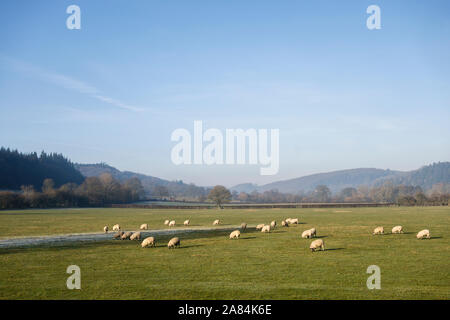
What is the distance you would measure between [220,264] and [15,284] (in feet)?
37.1

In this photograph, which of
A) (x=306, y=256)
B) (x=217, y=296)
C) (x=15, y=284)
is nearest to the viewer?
(x=217, y=296)

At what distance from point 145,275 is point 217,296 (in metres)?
5.69

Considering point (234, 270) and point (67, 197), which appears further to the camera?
point (67, 197)

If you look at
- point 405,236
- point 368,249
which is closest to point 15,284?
point 368,249

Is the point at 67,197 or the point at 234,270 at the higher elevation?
the point at 234,270

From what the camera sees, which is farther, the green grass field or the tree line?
the tree line

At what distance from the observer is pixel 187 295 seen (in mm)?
15938

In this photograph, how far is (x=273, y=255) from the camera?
84.3 ft

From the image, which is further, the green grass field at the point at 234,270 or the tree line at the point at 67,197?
the tree line at the point at 67,197
